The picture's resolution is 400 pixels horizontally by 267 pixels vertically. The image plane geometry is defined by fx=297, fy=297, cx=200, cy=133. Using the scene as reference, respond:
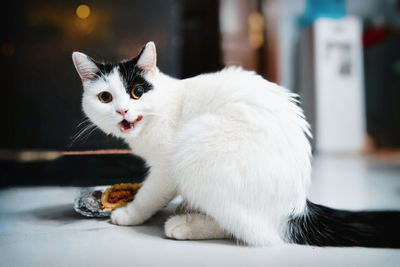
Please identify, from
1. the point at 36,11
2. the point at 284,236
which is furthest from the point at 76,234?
the point at 36,11

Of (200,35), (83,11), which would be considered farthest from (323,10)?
(83,11)

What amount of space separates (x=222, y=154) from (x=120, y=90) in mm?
392

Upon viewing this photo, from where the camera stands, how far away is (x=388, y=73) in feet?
13.8

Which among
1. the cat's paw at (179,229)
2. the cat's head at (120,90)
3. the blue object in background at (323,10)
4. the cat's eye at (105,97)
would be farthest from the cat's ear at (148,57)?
the blue object in background at (323,10)

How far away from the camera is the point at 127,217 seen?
1020 mm

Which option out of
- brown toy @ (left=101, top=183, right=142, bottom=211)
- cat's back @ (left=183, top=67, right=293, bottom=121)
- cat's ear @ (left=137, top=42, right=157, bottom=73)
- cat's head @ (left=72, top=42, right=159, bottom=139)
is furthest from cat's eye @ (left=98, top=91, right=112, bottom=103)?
brown toy @ (left=101, top=183, right=142, bottom=211)

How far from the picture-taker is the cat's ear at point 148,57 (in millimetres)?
966

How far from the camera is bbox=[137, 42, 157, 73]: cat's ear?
0.97 m

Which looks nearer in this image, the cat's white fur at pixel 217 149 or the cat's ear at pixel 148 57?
the cat's white fur at pixel 217 149

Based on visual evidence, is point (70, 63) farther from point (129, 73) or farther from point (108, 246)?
point (108, 246)

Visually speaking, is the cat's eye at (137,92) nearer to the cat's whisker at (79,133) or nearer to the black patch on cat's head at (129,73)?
the black patch on cat's head at (129,73)

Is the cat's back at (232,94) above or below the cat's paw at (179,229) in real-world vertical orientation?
above

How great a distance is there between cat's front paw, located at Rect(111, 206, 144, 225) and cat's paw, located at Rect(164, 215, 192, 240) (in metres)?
0.15

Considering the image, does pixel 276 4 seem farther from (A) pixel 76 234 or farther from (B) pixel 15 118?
(A) pixel 76 234
